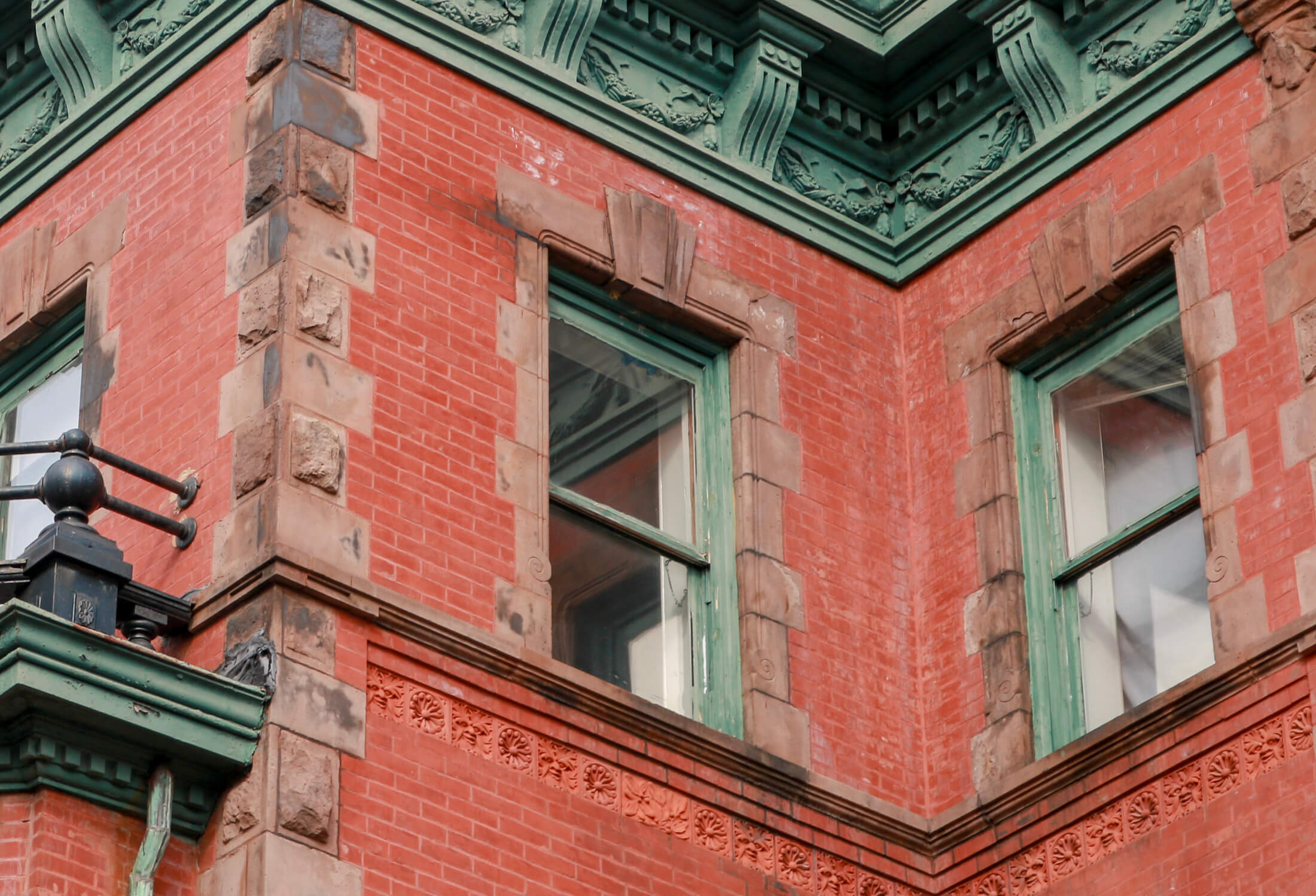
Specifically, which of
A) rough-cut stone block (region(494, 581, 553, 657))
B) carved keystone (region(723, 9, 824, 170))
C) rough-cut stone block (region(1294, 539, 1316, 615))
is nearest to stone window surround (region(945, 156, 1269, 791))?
rough-cut stone block (region(1294, 539, 1316, 615))

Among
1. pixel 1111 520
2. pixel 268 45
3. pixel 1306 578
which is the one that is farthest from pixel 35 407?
pixel 1306 578

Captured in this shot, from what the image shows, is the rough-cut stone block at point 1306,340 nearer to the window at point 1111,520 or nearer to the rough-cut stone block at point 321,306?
the window at point 1111,520

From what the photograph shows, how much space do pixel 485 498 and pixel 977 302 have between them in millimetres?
3562

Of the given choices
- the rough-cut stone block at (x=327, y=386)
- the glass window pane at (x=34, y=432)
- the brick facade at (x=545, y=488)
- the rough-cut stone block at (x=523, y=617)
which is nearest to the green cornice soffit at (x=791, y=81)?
the brick facade at (x=545, y=488)

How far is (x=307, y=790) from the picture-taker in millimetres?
11820

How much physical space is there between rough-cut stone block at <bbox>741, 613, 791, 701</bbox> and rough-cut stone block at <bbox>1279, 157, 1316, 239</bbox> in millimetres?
3251

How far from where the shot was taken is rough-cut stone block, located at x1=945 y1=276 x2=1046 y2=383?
1520 cm

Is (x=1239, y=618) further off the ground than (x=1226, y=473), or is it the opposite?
(x=1226, y=473)

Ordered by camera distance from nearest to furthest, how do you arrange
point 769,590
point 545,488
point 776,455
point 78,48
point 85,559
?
point 85,559
point 545,488
point 769,590
point 776,455
point 78,48

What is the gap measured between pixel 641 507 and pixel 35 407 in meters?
3.32

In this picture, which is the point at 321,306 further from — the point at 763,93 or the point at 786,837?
the point at 763,93

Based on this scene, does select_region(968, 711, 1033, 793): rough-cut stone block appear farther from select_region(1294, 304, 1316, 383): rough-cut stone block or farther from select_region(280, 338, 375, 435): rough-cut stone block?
select_region(280, 338, 375, 435): rough-cut stone block

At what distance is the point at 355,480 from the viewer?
12.9m

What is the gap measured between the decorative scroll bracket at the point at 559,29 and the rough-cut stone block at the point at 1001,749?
13.7 ft
